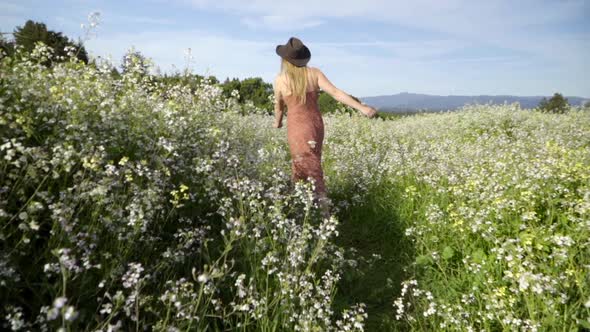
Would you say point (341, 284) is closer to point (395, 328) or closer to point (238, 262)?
point (395, 328)

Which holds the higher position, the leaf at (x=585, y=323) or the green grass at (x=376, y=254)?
the leaf at (x=585, y=323)

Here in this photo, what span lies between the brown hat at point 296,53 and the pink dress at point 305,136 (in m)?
0.49

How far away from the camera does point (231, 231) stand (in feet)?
9.68

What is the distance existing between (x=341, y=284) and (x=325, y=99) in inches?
746

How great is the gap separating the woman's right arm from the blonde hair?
10.0 inches

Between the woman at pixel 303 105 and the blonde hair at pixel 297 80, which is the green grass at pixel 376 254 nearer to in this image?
the woman at pixel 303 105

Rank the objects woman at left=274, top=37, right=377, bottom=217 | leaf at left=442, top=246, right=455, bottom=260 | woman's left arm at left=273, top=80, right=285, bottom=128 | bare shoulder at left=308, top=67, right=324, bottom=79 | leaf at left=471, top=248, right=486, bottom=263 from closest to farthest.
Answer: leaf at left=471, top=248, right=486, bottom=263 < leaf at left=442, top=246, right=455, bottom=260 < woman at left=274, top=37, right=377, bottom=217 < bare shoulder at left=308, top=67, right=324, bottom=79 < woman's left arm at left=273, top=80, right=285, bottom=128

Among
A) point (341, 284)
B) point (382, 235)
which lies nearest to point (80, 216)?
point (341, 284)

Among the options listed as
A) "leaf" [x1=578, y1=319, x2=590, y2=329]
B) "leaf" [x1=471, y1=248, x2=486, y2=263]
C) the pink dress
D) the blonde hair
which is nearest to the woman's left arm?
the pink dress

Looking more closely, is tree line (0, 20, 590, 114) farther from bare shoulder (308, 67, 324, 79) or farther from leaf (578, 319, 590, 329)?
leaf (578, 319, 590, 329)

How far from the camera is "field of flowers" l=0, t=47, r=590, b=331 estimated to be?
2.79m

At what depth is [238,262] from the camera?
3.86 meters

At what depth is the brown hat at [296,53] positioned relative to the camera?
544 cm

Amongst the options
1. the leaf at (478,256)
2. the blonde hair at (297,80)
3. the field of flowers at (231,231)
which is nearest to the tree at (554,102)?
the field of flowers at (231,231)
